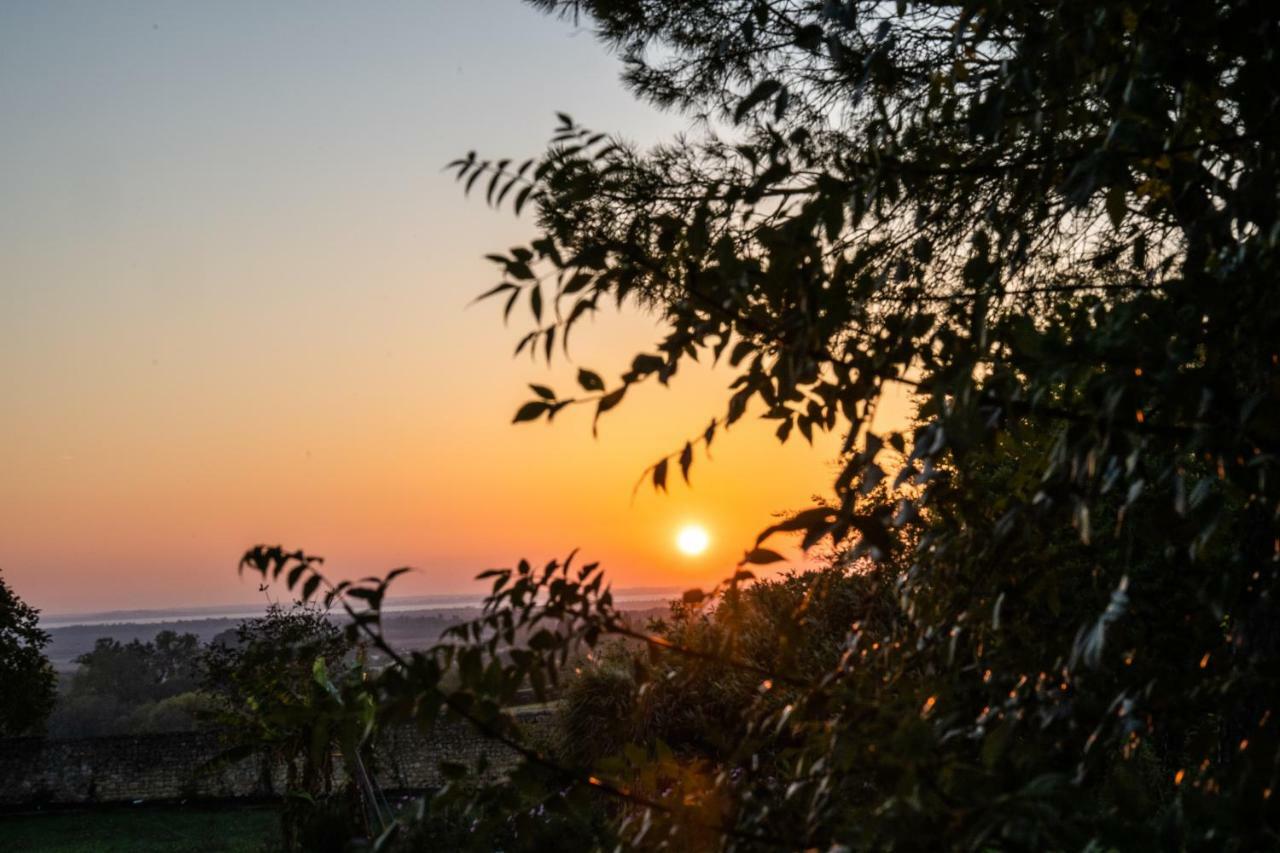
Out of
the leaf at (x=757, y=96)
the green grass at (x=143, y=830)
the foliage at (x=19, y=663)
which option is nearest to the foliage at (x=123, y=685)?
the foliage at (x=19, y=663)

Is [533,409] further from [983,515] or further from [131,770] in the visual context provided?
[131,770]

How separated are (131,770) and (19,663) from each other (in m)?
4.19

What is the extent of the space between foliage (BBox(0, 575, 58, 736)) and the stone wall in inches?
63.0

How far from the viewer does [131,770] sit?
2311 centimetres

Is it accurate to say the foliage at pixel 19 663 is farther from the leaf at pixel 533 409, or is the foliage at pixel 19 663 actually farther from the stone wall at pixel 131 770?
the leaf at pixel 533 409

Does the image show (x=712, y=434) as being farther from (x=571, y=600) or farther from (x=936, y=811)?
(x=936, y=811)

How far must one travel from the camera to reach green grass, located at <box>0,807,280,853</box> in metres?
17.4

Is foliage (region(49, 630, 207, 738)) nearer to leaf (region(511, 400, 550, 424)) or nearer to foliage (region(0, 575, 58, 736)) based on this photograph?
foliage (region(0, 575, 58, 736))

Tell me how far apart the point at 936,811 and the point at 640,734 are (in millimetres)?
10118

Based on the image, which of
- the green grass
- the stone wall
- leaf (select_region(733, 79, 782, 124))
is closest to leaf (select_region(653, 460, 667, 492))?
leaf (select_region(733, 79, 782, 124))

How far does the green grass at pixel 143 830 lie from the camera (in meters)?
17.4

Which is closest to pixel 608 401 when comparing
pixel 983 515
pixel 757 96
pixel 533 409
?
pixel 533 409

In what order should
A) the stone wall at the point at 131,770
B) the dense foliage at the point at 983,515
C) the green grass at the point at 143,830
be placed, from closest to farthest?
the dense foliage at the point at 983,515, the green grass at the point at 143,830, the stone wall at the point at 131,770

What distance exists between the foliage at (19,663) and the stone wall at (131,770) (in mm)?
1601
